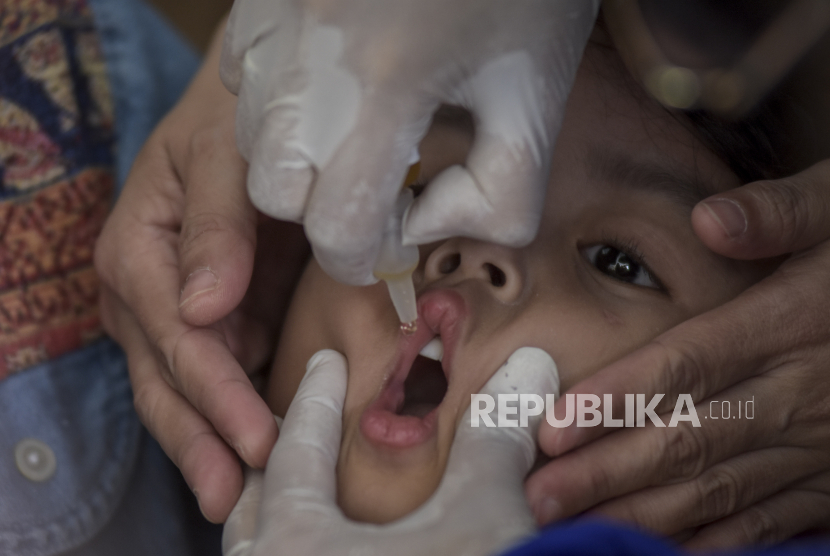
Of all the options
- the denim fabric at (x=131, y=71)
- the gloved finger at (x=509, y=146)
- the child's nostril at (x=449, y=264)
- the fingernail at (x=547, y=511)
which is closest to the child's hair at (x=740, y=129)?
the gloved finger at (x=509, y=146)

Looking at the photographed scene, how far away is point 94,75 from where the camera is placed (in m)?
1.38

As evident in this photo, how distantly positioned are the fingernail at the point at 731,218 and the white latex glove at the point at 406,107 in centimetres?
23

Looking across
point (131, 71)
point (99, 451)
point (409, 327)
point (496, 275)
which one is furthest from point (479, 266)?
point (131, 71)

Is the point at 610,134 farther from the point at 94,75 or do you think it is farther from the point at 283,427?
the point at 94,75

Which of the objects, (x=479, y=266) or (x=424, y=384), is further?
(x=424, y=384)

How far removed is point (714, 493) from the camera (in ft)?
2.91

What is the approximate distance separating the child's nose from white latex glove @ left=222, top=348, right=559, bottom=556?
93 millimetres

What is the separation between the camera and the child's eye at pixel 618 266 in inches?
39.7

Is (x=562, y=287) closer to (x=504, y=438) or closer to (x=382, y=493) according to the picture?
(x=504, y=438)

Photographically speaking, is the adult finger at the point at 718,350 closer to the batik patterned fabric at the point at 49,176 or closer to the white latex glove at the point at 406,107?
the white latex glove at the point at 406,107

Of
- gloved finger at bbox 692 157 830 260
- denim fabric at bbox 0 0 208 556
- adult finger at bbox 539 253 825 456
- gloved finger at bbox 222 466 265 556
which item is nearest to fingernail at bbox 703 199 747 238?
gloved finger at bbox 692 157 830 260

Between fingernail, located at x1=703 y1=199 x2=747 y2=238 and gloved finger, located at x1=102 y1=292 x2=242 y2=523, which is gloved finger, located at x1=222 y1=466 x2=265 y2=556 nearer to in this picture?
gloved finger, located at x1=102 y1=292 x2=242 y2=523

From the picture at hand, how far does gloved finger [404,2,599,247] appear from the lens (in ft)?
2.40

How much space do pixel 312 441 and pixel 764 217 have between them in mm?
600
